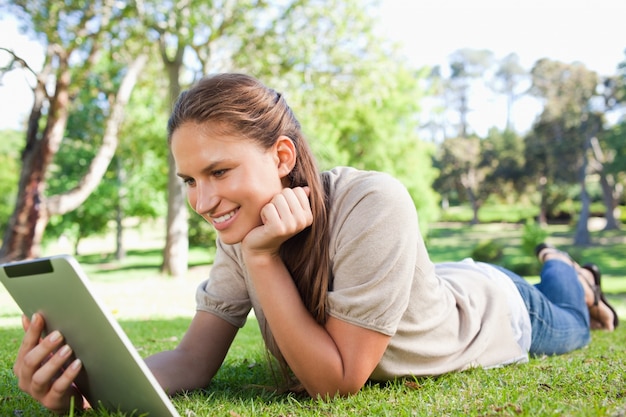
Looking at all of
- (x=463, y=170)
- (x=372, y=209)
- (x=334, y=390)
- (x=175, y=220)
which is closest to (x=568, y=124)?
(x=463, y=170)

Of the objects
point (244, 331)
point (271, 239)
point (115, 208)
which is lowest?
point (115, 208)

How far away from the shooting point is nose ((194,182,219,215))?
7.27ft

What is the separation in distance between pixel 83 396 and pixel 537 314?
2446 millimetres

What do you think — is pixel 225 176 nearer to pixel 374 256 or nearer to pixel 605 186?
pixel 374 256

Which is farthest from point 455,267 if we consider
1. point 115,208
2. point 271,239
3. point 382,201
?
point 115,208

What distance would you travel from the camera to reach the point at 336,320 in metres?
2.23

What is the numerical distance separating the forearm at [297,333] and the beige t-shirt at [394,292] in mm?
128

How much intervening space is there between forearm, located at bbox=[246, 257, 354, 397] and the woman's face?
18cm

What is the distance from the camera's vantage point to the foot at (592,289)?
14.7ft

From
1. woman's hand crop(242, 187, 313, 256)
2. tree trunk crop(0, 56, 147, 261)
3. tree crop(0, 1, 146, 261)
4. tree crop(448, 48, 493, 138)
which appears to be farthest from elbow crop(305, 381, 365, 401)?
tree crop(448, 48, 493, 138)

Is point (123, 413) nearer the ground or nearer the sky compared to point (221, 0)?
nearer the ground

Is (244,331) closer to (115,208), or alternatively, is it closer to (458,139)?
(115,208)

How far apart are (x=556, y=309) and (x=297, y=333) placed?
2.16 meters

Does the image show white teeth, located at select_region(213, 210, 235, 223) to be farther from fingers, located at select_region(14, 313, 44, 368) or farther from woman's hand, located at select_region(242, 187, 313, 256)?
fingers, located at select_region(14, 313, 44, 368)
